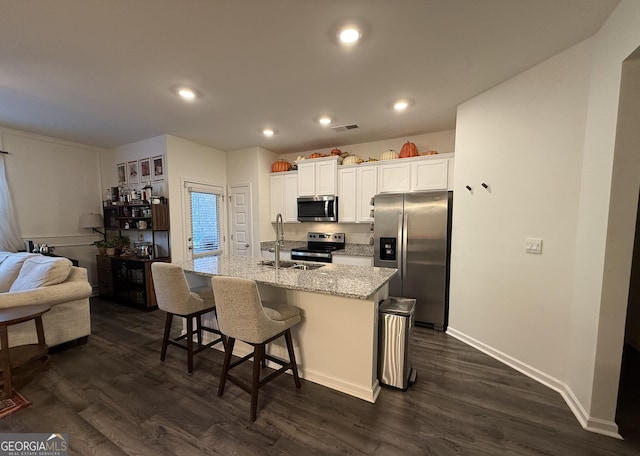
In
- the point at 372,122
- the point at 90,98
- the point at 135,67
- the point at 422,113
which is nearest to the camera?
the point at 135,67

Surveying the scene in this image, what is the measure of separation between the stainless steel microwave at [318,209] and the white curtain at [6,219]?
4390 mm

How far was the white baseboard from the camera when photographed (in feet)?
5.21

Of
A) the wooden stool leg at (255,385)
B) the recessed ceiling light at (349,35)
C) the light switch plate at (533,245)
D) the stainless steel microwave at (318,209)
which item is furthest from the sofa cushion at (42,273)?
the light switch plate at (533,245)

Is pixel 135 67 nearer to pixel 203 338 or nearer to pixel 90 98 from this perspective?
pixel 90 98

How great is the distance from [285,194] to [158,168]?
2.13 metres

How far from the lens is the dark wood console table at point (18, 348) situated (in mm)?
1884

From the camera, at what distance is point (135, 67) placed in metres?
2.12

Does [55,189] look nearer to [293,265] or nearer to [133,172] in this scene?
[133,172]

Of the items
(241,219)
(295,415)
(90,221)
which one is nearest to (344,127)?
(241,219)

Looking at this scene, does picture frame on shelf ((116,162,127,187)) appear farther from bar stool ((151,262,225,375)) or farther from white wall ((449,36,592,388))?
white wall ((449,36,592,388))

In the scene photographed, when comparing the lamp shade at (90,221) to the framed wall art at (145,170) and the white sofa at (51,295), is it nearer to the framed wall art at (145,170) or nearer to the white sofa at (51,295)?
the framed wall art at (145,170)

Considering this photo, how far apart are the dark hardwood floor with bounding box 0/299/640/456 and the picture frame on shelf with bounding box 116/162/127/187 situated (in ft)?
10.6

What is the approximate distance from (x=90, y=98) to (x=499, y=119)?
170 inches

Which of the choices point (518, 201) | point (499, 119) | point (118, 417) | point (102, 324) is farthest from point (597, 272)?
point (102, 324)
